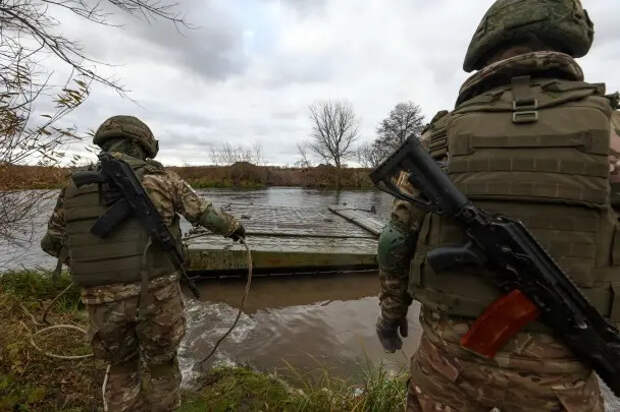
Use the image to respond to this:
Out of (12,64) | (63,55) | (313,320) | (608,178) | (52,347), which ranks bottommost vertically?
(313,320)

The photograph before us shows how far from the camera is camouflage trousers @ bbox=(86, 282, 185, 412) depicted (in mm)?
2164

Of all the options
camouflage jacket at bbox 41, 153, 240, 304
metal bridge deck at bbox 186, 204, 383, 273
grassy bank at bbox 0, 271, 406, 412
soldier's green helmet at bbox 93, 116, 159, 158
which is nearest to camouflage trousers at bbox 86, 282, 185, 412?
camouflage jacket at bbox 41, 153, 240, 304

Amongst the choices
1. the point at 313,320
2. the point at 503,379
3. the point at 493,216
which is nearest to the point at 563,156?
the point at 493,216

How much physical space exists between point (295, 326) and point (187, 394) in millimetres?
1771

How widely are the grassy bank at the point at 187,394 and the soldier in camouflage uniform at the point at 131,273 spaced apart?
1.15 feet

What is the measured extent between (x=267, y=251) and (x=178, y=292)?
2.92 meters

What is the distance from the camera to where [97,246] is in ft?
6.94

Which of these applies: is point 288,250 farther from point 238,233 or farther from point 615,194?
point 615,194

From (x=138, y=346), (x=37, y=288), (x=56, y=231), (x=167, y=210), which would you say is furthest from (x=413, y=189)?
(x=37, y=288)

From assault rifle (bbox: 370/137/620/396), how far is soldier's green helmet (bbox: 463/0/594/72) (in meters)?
0.84

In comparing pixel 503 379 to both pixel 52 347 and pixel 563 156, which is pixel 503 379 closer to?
pixel 563 156

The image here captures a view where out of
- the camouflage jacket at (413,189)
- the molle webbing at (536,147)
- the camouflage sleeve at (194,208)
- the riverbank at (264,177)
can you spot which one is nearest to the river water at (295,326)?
the camouflage jacket at (413,189)

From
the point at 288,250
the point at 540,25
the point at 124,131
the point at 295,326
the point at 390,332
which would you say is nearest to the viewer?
the point at 540,25

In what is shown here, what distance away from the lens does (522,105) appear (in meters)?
1.22
